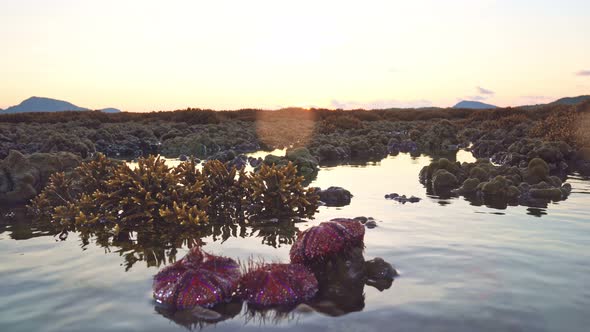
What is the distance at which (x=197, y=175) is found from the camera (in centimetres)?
1137

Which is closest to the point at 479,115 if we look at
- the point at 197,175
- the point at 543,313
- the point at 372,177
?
the point at 372,177

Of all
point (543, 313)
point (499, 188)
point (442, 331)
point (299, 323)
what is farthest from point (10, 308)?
point (499, 188)

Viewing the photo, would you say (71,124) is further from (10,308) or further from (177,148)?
(10,308)

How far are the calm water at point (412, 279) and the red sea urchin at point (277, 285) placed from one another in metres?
0.36

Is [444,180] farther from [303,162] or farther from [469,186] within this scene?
[303,162]

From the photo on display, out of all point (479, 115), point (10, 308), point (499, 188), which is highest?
point (479, 115)

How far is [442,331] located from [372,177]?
1230 centimetres

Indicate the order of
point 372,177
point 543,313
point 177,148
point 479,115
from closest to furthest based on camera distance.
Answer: point 543,313 < point 372,177 < point 177,148 < point 479,115

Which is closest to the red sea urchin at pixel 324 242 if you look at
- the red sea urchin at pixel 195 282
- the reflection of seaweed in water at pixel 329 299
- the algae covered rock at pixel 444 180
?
the reflection of seaweed in water at pixel 329 299

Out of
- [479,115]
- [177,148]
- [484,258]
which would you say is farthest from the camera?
[479,115]

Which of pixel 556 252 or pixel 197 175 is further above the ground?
pixel 197 175

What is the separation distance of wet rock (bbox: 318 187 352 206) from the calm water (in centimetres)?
134

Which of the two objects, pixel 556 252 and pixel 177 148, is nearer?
pixel 556 252

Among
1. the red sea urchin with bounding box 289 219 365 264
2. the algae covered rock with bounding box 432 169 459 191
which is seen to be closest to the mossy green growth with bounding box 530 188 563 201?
the algae covered rock with bounding box 432 169 459 191
